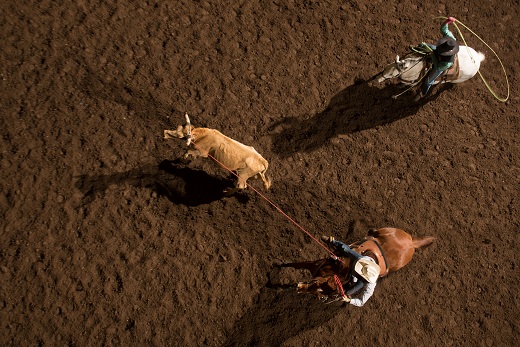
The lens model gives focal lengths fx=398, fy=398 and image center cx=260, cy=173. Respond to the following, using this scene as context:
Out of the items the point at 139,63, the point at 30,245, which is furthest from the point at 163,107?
the point at 30,245

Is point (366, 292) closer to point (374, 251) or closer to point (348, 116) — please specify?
point (374, 251)

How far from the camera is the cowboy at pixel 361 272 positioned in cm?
411

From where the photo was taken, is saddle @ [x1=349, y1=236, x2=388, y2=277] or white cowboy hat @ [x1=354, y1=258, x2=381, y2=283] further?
saddle @ [x1=349, y1=236, x2=388, y2=277]

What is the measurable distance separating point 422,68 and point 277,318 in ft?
12.9

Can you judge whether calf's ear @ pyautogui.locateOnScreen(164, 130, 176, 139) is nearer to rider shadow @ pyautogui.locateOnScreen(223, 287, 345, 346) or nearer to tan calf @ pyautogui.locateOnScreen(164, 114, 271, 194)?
tan calf @ pyautogui.locateOnScreen(164, 114, 271, 194)

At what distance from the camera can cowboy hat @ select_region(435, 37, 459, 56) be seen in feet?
16.3

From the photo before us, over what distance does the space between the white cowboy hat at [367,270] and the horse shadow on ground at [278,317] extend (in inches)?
57.6

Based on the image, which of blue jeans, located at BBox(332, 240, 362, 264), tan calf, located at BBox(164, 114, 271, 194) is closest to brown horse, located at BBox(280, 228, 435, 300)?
blue jeans, located at BBox(332, 240, 362, 264)

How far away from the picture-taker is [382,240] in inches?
193

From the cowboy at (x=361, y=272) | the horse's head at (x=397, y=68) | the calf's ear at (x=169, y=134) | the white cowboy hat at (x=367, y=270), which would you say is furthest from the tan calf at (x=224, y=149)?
the horse's head at (x=397, y=68)

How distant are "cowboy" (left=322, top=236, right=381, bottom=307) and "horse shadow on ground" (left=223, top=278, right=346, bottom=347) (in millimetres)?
1026

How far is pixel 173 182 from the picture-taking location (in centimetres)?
535

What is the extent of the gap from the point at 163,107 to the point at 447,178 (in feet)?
14.5

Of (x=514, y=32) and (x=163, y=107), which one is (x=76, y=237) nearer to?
(x=163, y=107)
